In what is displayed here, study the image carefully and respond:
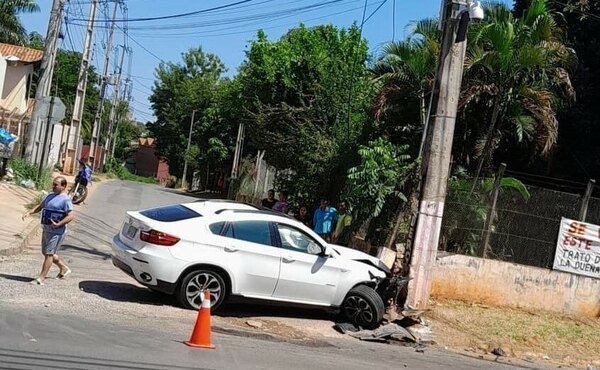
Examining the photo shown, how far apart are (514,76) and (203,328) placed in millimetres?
12002

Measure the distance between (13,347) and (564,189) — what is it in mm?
19284

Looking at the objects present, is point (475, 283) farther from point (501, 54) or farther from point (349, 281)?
point (501, 54)

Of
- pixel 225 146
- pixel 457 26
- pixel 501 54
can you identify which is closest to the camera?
pixel 457 26

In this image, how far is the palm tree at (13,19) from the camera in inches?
1802

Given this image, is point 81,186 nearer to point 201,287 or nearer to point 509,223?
point 509,223

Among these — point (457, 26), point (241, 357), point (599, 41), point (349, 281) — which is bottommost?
point (241, 357)

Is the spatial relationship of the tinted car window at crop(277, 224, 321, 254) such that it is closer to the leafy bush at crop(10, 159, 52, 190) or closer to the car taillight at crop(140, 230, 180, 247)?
the car taillight at crop(140, 230, 180, 247)

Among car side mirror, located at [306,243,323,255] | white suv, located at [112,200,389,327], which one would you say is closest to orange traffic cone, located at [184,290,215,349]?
white suv, located at [112,200,389,327]

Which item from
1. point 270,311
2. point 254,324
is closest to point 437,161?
point 270,311

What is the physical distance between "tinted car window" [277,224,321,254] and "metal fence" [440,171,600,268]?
4.59 metres

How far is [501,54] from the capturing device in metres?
17.2

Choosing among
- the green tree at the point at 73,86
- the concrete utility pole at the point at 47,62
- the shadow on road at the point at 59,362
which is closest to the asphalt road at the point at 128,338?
the shadow on road at the point at 59,362

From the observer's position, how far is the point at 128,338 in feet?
27.1

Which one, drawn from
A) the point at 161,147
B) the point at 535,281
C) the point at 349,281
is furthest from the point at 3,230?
the point at 161,147
